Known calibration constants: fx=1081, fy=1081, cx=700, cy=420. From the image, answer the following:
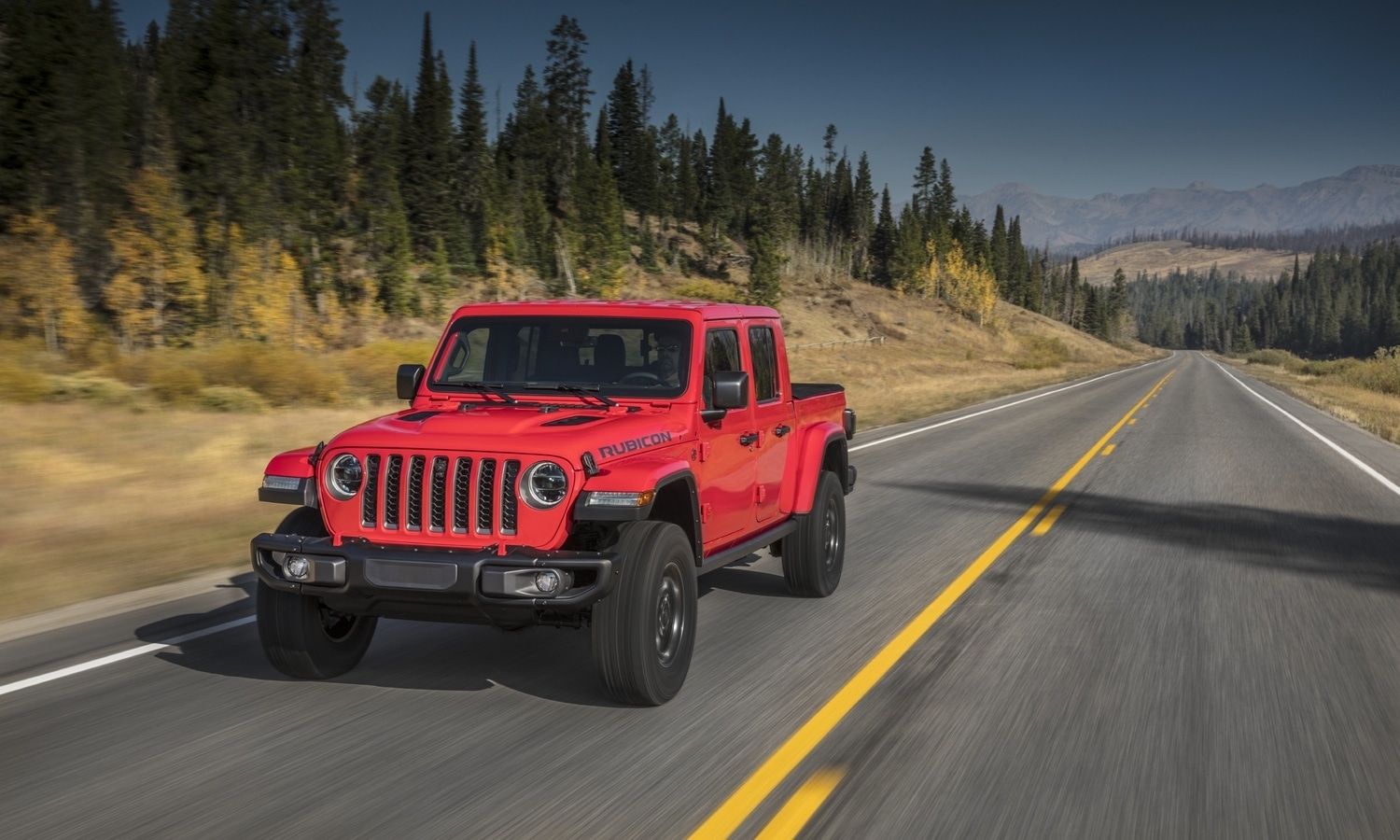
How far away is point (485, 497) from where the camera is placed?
16.1 feet

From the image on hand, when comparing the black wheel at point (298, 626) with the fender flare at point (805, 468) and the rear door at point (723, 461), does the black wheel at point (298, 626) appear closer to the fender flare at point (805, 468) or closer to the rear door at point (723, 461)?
the rear door at point (723, 461)

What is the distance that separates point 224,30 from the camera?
196 ft

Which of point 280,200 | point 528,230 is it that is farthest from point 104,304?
point 528,230

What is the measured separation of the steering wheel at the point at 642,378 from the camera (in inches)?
239

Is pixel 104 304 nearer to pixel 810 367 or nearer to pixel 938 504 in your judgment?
pixel 810 367

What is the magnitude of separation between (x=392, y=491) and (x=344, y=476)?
0.95 feet

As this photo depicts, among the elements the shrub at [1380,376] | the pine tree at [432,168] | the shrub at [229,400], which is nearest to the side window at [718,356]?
the shrub at [229,400]

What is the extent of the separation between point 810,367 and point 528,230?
29.5 metres

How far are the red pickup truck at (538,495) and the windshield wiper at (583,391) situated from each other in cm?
1

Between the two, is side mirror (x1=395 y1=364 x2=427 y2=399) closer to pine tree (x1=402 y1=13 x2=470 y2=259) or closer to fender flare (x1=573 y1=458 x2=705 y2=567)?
fender flare (x1=573 y1=458 x2=705 y2=567)

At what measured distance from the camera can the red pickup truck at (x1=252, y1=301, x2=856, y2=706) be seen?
4.79m

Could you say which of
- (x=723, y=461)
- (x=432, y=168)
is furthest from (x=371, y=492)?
(x=432, y=168)

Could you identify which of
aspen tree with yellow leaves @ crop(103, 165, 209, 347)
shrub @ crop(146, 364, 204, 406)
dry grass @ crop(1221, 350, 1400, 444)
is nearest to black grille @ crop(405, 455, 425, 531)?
shrub @ crop(146, 364, 204, 406)

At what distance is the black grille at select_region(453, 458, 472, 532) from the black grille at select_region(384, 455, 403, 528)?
288mm
